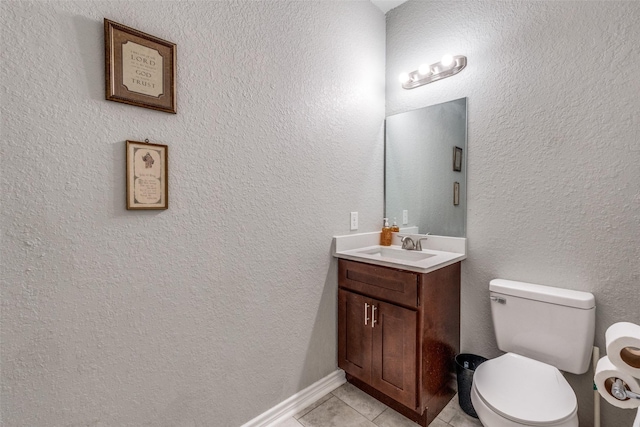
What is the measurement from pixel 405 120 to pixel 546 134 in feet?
2.86

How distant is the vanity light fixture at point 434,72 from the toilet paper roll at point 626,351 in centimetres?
168

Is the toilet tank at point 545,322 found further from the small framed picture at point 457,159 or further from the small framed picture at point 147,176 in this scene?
the small framed picture at point 147,176

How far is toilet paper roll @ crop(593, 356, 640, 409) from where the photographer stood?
0.74 meters

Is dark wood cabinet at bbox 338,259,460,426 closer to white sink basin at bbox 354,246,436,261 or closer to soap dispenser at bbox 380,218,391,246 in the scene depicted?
white sink basin at bbox 354,246,436,261

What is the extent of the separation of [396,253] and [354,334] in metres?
0.62

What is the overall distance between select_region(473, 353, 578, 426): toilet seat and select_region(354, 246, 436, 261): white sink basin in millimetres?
702

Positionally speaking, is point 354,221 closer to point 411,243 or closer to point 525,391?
point 411,243

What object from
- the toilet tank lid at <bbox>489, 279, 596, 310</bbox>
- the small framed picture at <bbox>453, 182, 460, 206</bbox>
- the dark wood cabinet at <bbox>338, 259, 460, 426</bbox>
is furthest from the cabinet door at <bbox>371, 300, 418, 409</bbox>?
the small framed picture at <bbox>453, 182, 460, 206</bbox>

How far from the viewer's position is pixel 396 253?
81.3 inches

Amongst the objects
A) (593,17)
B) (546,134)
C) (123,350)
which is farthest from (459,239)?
(123,350)

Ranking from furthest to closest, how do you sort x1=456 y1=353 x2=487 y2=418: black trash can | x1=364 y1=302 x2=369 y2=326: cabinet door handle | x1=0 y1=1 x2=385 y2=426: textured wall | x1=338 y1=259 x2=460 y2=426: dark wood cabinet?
1. x1=364 y1=302 x2=369 y2=326: cabinet door handle
2. x1=456 y1=353 x2=487 y2=418: black trash can
3. x1=338 y1=259 x2=460 y2=426: dark wood cabinet
4. x1=0 y1=1 x2=385 y2=426: textured wall

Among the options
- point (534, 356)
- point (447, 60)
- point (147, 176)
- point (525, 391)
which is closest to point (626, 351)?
point (525, 391)

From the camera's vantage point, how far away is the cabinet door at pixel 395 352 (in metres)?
1.55

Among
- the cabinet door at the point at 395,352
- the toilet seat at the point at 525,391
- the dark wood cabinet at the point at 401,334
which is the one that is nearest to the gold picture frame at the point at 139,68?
the dark wood cabinet at the point at 401,334
